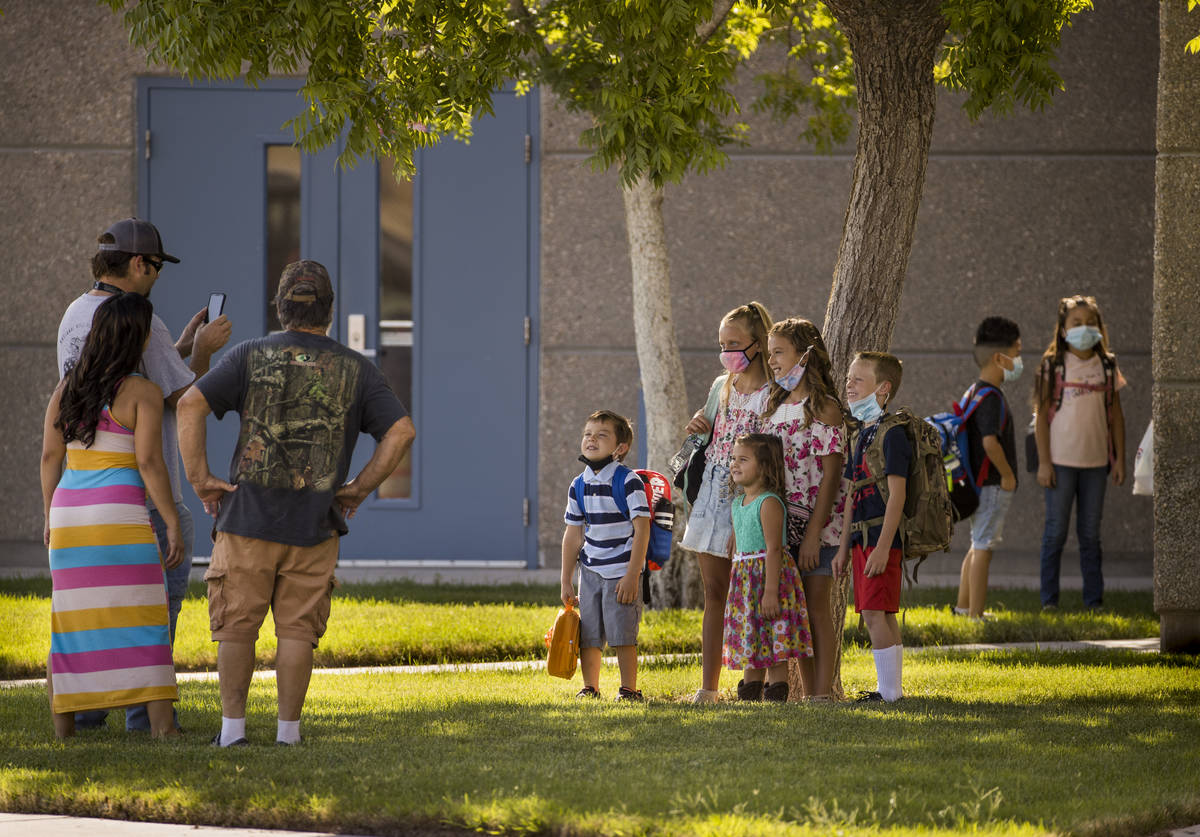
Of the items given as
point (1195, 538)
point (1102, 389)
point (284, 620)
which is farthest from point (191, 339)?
point (1102, 389)

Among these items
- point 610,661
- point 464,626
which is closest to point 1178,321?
point 610,661

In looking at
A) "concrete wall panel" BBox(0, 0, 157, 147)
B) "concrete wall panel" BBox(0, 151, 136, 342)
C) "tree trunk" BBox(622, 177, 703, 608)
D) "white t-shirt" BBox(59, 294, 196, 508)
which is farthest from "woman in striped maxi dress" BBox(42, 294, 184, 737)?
"concrete wall panel" BBox(0, 0, 157, 147)

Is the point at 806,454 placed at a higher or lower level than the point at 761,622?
higher

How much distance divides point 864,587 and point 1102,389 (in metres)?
4.03

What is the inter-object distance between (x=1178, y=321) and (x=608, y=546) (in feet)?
11.6

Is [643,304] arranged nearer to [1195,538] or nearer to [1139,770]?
[1195,538]

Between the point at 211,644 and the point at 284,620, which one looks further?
the point at 211,644

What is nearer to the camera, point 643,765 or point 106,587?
point 643,765

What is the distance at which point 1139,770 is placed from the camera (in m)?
5.04

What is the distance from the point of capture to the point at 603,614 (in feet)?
21.8

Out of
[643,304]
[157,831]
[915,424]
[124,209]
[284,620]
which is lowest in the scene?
[157,831]

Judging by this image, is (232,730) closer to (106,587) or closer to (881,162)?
(106,587)

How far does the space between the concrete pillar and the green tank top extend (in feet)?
9.34

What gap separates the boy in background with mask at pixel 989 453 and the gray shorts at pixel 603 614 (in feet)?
10.9
